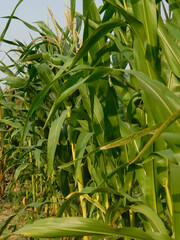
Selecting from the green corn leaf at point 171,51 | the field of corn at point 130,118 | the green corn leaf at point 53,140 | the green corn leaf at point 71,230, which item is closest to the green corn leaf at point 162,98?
the field of corn at point 130,118

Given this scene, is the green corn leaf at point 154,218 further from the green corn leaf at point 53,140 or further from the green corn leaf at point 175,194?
the green corn leaf at point 53,140

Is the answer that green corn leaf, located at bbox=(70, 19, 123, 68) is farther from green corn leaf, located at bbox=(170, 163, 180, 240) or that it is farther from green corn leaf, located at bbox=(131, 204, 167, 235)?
green corn leaf, located at bbox=(131, 204, 167, 235)

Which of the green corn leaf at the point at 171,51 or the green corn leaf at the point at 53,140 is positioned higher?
the green corn leaf at the point at 171,51

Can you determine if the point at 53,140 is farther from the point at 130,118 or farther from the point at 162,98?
the point at 162,98

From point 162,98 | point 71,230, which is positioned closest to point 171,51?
point 162,98

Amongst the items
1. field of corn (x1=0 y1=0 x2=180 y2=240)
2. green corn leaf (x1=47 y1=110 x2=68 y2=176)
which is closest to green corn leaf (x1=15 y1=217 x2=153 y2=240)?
field of corn (x1=0 y1=0 x2=180 y2=240)

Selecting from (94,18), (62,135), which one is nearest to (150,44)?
(94,18)

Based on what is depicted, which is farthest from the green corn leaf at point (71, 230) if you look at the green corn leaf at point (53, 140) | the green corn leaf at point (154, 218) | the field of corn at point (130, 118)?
the green corn leaf at point (53, 140)

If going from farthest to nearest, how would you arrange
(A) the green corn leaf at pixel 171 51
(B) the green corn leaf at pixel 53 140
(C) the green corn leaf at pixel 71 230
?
1. (B) the green corn leaf at pixel 53 140
2. (A) the green corn leaf at pixel 171 51
3. (C) the green corn leaf at pixel 71 230

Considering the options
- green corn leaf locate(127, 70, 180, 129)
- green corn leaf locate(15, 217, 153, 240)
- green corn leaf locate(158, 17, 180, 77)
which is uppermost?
green corn leaf locate(158, 17, 180, 77)

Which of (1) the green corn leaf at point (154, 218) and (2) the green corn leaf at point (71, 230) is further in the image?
(1) the green corn leaf at point (154, 218)

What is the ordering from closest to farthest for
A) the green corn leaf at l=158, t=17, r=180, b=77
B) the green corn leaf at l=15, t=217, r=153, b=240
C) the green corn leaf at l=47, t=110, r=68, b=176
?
the green corn leaf at l=15, t=217, r=153, b=240 → the green corn leaf at l=158, t=17, r=180, b=77 → the green corn leaf at l=47, t=110, r=68, b=176

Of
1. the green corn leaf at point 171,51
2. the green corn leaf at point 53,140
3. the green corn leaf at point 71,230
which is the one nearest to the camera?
the green corn leaf at point 71,230

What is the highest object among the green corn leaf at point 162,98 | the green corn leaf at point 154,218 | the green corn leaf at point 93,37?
the green corn leaf at point 93,37
